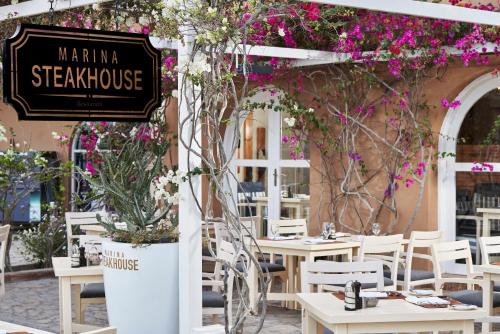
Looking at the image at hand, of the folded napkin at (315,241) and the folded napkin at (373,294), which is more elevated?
the folded napkin at (315,241)

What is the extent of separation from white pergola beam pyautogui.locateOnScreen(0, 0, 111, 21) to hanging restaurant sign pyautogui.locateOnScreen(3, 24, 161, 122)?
1768 mm

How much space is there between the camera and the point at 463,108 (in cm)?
1081

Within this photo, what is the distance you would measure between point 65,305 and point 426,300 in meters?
3.23

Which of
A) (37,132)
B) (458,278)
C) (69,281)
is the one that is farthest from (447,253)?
(37,132)

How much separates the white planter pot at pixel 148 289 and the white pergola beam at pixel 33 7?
199cm

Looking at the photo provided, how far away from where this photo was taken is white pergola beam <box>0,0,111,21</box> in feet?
24.0

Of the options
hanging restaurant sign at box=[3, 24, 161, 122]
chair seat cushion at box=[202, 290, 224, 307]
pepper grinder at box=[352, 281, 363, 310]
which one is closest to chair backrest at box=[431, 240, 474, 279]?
chair seat cushion at box=[202, 290, 224, 307]

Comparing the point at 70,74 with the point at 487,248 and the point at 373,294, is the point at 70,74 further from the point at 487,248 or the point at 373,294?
the point at 487,248

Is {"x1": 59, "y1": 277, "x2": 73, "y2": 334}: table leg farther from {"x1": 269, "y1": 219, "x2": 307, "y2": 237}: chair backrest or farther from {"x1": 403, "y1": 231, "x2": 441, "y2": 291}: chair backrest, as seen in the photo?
{"x1": 269, "y1": 219, "x2": 307, "y2": 237}: chair backrest

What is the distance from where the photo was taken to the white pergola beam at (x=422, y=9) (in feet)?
23.3

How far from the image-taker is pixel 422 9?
7641 mm

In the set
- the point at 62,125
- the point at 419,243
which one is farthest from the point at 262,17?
the point at 62,125

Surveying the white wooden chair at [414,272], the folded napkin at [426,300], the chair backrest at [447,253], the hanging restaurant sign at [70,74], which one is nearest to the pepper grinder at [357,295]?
the folded napkin at [426,300]

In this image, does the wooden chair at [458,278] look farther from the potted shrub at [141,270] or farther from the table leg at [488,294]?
the potted shrub at [141,270]
